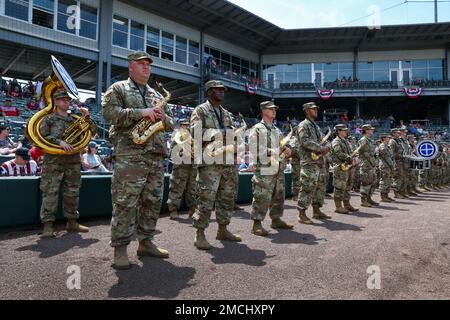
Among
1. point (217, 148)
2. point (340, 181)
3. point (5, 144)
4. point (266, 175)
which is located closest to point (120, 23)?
point (5, 144)

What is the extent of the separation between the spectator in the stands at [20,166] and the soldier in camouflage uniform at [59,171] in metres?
1.17

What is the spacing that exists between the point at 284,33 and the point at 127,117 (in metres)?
29.1

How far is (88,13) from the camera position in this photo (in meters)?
19.6

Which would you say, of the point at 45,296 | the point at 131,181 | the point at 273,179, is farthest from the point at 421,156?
the point at 45,296

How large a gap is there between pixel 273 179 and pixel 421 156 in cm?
789

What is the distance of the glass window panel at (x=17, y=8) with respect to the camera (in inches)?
648

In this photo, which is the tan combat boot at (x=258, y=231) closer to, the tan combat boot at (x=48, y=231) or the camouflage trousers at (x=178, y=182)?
the camouflage trousers at (x=178, y=182)

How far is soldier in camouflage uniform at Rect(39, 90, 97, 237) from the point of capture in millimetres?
5203

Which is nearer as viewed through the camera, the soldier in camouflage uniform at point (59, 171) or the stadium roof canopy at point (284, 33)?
the soldier in camouflage uniform at point (59, 171)

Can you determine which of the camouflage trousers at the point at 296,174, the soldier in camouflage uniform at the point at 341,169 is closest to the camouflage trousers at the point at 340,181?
the soldier in camouflage uniform at the point at 341,169

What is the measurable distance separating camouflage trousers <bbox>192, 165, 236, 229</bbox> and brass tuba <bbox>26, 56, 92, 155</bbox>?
84.2 inches

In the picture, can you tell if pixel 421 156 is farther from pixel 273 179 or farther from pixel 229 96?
pixel 229 96

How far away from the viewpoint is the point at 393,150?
434 inches

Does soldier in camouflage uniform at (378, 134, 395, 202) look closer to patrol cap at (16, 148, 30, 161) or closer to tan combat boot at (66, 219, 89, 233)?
tan combat boot at (66, 219, 89, 233)
